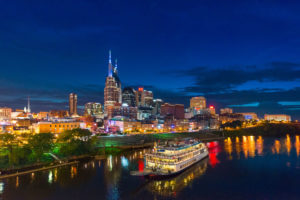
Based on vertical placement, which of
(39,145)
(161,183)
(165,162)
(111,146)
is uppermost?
(39,145)

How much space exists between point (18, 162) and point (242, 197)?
43.3 m

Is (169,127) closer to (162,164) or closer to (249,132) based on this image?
(249,132)

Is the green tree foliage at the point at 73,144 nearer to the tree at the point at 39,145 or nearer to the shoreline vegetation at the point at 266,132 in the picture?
the tree at the point at 39,145

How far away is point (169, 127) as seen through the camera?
564ft

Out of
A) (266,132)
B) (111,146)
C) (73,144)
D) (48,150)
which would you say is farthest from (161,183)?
(266,132)

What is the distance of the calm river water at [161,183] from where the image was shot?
34938mm

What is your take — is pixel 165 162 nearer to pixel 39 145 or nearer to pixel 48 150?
pixel 48 150

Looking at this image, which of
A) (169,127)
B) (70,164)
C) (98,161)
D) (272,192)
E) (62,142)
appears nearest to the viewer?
(272,192)

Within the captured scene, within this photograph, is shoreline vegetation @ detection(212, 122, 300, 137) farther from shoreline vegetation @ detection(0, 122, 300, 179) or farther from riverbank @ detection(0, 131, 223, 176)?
shoreline vegetation @ detection(0, 122, 300, 179)

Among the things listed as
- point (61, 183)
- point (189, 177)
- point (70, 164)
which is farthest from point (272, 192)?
point (70, 164)

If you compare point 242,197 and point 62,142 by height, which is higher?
point 62,142

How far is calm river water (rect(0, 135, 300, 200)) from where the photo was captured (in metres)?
34.9

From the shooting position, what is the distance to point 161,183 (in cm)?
4128

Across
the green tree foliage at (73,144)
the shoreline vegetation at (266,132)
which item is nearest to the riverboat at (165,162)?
the green tree foliage at (73,144)
